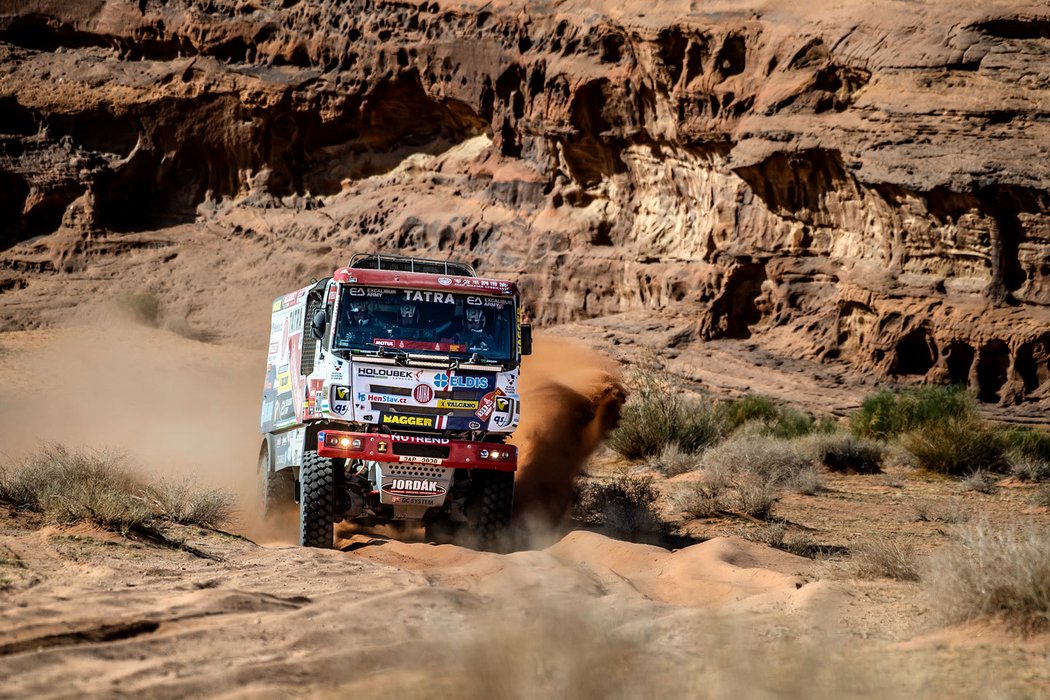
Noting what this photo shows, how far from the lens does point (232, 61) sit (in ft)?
123

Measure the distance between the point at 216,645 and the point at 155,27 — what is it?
35297mm

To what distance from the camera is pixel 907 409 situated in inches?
839

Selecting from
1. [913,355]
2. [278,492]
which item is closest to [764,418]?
[913,355]

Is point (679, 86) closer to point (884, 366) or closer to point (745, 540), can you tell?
point (884, 366)

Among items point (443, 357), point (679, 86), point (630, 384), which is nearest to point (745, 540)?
point (443, 357)

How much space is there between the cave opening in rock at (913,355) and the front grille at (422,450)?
13.9 m

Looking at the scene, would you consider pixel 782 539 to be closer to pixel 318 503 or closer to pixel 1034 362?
pixel 318 503

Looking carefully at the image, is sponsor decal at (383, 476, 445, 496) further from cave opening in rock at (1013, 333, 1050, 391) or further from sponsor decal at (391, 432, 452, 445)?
cave opening in rock at (1013, 333, 1050, 391)

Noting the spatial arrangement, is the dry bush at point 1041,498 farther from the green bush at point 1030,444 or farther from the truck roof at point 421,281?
the truck roof at point 421,281

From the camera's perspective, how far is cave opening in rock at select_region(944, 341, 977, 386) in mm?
22125

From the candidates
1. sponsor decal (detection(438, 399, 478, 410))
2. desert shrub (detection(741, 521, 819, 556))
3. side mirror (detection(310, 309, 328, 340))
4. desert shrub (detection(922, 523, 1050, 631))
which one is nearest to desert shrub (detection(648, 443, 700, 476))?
desert shrub (detection(741, 521, 819, 556))

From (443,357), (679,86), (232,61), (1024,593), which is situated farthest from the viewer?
(232,61)

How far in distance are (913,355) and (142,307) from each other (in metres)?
22.1

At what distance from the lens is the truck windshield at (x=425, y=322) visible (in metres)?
12.0
